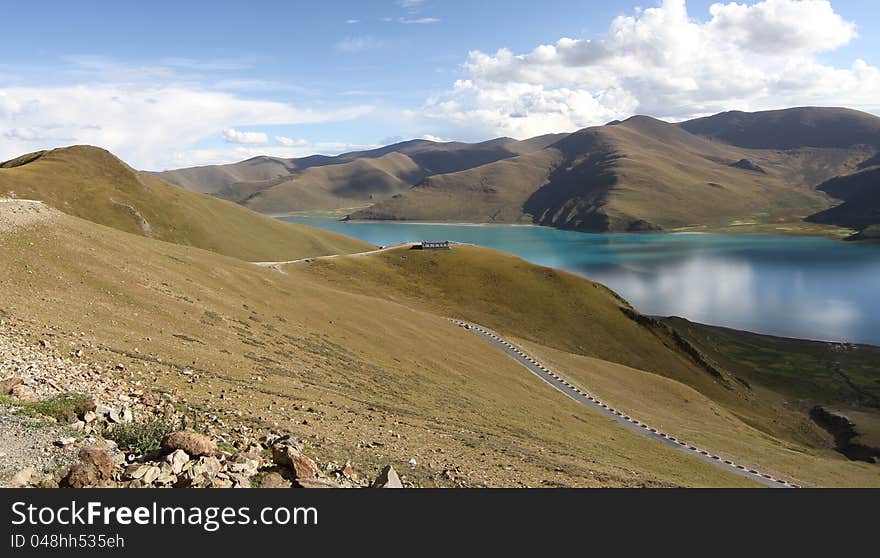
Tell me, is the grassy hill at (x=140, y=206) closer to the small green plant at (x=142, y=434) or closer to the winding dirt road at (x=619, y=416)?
the winding dirt road at (x=619, y=416)

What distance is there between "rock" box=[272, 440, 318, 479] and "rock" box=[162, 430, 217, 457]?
2.17 meters

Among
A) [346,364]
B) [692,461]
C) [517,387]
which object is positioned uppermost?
[346,364]

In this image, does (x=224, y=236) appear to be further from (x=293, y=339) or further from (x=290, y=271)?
(x=293, y=339)

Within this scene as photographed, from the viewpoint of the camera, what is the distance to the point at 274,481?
15875 millimetres

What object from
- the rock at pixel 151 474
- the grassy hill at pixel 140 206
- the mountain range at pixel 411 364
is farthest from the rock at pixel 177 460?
the grassy hill at pixel 140 206

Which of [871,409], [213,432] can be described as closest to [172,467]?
[213,432]

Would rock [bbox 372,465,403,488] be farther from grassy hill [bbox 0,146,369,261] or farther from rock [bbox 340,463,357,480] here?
grassy hill [bbox 0,146,369,261]

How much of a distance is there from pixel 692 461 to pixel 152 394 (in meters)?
37.7

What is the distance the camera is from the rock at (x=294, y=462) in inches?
654

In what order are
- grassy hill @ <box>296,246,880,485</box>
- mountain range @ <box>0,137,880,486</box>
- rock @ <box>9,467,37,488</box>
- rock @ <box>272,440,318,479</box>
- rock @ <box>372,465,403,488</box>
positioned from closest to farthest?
rock @ <box>9,467,37,488</box>
rock @ <box>372,465,403,488</box>
rock @ <box>272,440,318,479</box>
mountain range @ <box>0,137,880,486</box>
grassy hill @ <box>296,246,880,485</box>

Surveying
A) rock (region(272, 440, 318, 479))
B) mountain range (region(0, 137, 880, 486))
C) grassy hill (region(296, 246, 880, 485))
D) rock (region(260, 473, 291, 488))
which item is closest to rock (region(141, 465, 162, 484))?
rock (region(260, 473, 291, 488))

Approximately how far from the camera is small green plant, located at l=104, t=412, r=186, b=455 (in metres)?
16.2

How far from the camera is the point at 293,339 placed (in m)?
39.6
